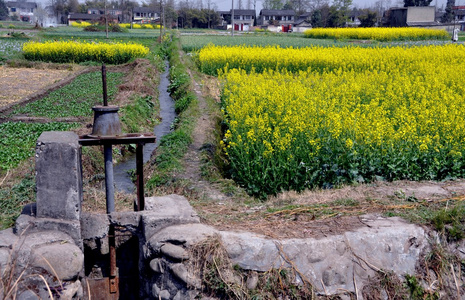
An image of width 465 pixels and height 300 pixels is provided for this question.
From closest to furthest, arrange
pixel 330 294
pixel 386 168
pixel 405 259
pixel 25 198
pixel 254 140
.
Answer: pixel 330 294
pixel 405 259
pixel 25 198
pixel 386 168
pixel 254 140

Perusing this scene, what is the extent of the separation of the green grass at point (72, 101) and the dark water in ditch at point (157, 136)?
1.92 metres

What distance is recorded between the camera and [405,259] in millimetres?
5207

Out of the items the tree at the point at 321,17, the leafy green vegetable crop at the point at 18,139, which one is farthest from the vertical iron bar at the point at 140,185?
the tree at the point at 321,17

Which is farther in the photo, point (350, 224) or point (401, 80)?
point (401, 80)

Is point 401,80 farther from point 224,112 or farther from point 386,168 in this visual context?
point 386,168

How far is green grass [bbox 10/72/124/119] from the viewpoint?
14.4 meters

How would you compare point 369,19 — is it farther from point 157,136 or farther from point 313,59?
point 157,136

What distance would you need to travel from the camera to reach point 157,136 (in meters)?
13.3

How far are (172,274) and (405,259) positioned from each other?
245 cm

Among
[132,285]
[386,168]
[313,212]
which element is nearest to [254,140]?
[386,168]

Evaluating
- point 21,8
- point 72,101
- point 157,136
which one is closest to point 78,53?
point 72,101

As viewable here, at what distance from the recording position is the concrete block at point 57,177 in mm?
4832

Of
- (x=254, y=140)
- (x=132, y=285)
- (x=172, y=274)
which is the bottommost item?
(x=132, y=285)

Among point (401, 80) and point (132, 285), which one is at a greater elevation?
point (401, 80)
